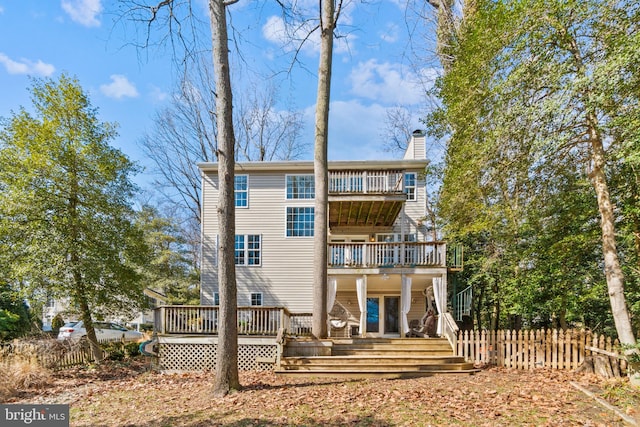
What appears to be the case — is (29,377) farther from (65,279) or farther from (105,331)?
(105,331)

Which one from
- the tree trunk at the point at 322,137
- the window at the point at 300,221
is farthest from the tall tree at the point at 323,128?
the window at the point at 300,221

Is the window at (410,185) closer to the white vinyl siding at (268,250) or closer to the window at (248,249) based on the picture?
the white vinyl siding at (268,250)

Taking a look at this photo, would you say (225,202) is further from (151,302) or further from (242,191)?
(151,302)

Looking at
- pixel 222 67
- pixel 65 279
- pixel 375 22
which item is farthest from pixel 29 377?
pixel 375 22

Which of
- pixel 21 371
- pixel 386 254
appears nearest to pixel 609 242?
pixel 386 254

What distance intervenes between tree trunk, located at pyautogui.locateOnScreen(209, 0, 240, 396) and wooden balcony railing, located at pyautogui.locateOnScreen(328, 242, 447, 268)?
6.31 metres

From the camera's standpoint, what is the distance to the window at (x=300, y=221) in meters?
15.7

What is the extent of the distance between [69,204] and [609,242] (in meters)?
15.5

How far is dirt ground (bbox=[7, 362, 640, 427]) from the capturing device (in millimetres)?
5488

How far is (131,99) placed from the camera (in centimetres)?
1072

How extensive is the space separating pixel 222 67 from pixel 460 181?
303 inches

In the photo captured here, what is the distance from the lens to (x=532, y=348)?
9484 millimetres

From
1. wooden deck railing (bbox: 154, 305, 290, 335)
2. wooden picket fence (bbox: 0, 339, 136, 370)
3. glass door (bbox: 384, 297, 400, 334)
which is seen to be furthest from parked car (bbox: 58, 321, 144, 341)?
glass door (bbox: 384, 297, 400, 334)

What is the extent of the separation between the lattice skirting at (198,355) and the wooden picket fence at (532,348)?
582cm
